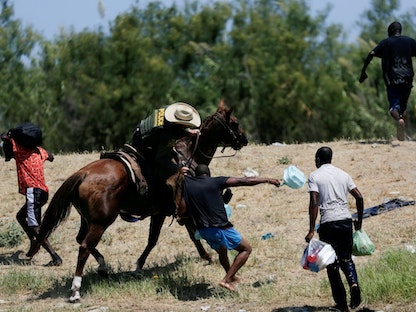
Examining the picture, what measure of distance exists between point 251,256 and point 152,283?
1.75 metres

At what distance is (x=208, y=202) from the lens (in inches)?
387

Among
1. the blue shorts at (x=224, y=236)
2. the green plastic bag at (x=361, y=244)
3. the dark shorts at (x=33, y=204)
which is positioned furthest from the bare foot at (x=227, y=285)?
the dark shorts at (x=33, y=204)

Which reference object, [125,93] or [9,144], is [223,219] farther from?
[125,93]

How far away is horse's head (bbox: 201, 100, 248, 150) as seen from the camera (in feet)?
38.0

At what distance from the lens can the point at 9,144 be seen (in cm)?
1259

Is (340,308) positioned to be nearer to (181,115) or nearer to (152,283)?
(152,283)

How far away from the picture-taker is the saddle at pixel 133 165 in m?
10.4

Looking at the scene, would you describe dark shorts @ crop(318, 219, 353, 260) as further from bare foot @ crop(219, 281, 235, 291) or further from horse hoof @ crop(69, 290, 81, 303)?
horse hoof @ crop(69, 290, 81, 303)

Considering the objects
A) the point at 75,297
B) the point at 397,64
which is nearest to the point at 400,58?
the point at 397,64

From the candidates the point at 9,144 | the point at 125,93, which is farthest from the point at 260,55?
the point at 9,144

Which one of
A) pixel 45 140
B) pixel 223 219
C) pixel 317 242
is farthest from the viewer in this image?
pixel 45 140

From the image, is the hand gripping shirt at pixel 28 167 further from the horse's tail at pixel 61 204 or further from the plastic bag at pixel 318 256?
the plastic bag at pixel 318 256

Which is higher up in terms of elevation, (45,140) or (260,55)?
(260,55)

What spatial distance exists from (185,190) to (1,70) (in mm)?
38311
